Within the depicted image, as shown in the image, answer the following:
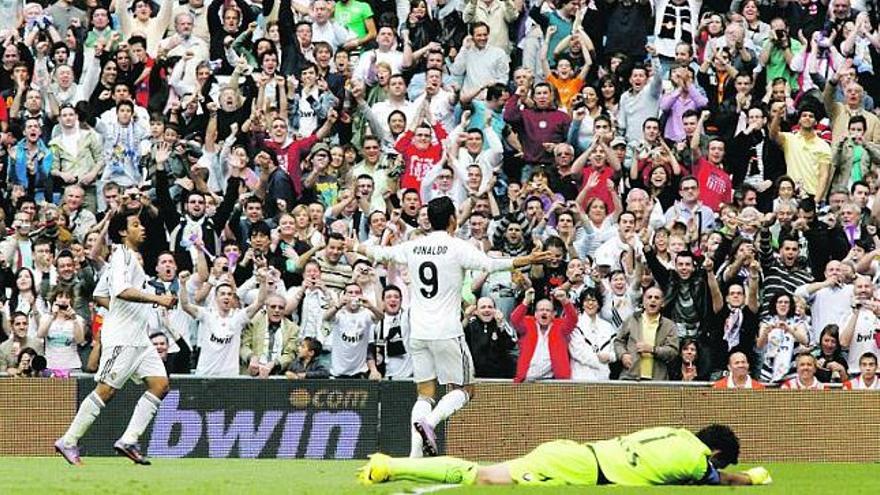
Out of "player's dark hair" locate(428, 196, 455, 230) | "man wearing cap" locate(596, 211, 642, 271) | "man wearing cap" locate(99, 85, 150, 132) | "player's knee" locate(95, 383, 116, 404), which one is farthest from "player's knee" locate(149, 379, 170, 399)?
"man wearing cap" locate(99, 85, 150, 132)

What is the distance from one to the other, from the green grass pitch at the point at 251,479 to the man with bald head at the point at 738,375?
4.07ft

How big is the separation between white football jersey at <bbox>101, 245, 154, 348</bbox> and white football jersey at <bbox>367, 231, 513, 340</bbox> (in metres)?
2.20

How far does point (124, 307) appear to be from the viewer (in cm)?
1989

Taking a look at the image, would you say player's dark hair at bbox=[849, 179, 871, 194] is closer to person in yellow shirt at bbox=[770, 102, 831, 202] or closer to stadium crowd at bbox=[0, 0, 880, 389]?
stadium crowd at bbox=[0, 0, 880, 389]

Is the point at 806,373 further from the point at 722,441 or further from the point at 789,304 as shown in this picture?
the point at 722,441

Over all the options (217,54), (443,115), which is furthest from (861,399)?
(217,54)

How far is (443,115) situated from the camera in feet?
91.4

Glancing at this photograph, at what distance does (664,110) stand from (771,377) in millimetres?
5201

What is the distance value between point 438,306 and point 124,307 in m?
2.99

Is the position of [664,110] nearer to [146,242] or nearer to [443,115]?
[443,115]

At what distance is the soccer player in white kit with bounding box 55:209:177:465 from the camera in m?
19.5

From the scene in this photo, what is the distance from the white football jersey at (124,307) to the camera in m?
19.5

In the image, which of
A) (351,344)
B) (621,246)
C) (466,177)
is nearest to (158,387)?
(351,344)

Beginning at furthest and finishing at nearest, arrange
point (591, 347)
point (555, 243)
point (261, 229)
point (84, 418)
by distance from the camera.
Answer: point (261, 229), point (555, 243), point (591, 347), point (84, 418)
